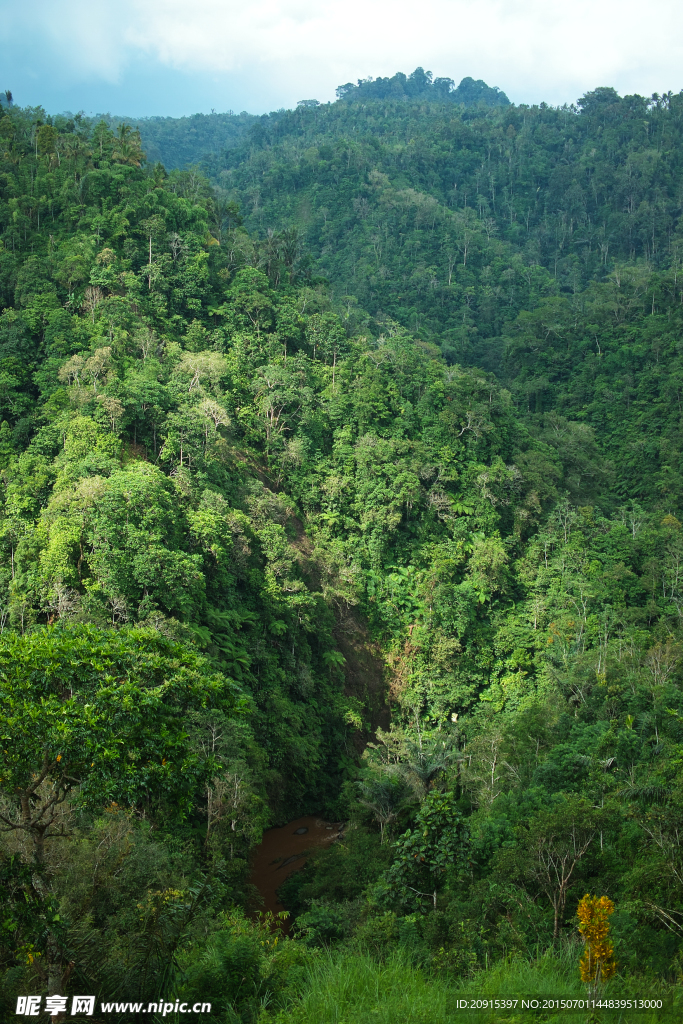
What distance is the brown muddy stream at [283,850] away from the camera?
19.3m

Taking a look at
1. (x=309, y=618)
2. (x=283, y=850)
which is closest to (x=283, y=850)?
(x=283, y=850)

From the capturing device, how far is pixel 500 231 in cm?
6881

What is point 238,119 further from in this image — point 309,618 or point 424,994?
point 424,994

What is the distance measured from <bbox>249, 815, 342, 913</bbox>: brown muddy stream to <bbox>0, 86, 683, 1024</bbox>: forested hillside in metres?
0.53

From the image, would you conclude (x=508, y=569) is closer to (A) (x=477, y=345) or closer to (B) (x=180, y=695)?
(B) (x=180, y=695)

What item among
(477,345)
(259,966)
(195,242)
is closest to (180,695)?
(259,966)

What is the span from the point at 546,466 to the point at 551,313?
19552mm

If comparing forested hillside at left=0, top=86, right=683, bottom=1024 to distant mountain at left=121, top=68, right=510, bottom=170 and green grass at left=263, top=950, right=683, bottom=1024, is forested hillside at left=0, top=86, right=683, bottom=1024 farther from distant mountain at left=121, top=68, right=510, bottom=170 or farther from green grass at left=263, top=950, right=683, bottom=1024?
distant mountain at left=121, top=68, right=510, bottom=170

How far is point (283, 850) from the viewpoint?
68.7ft

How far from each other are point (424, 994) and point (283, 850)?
15.5 m

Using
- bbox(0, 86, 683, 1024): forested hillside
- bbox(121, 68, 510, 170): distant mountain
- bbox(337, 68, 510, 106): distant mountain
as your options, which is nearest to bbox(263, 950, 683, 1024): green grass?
bbox(0, 86, 683, 1024): forested hillside

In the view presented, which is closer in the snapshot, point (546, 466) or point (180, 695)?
point (180, 695)

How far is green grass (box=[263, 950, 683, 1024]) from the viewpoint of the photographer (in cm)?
586

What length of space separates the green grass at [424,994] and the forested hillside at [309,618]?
0.17 ft
